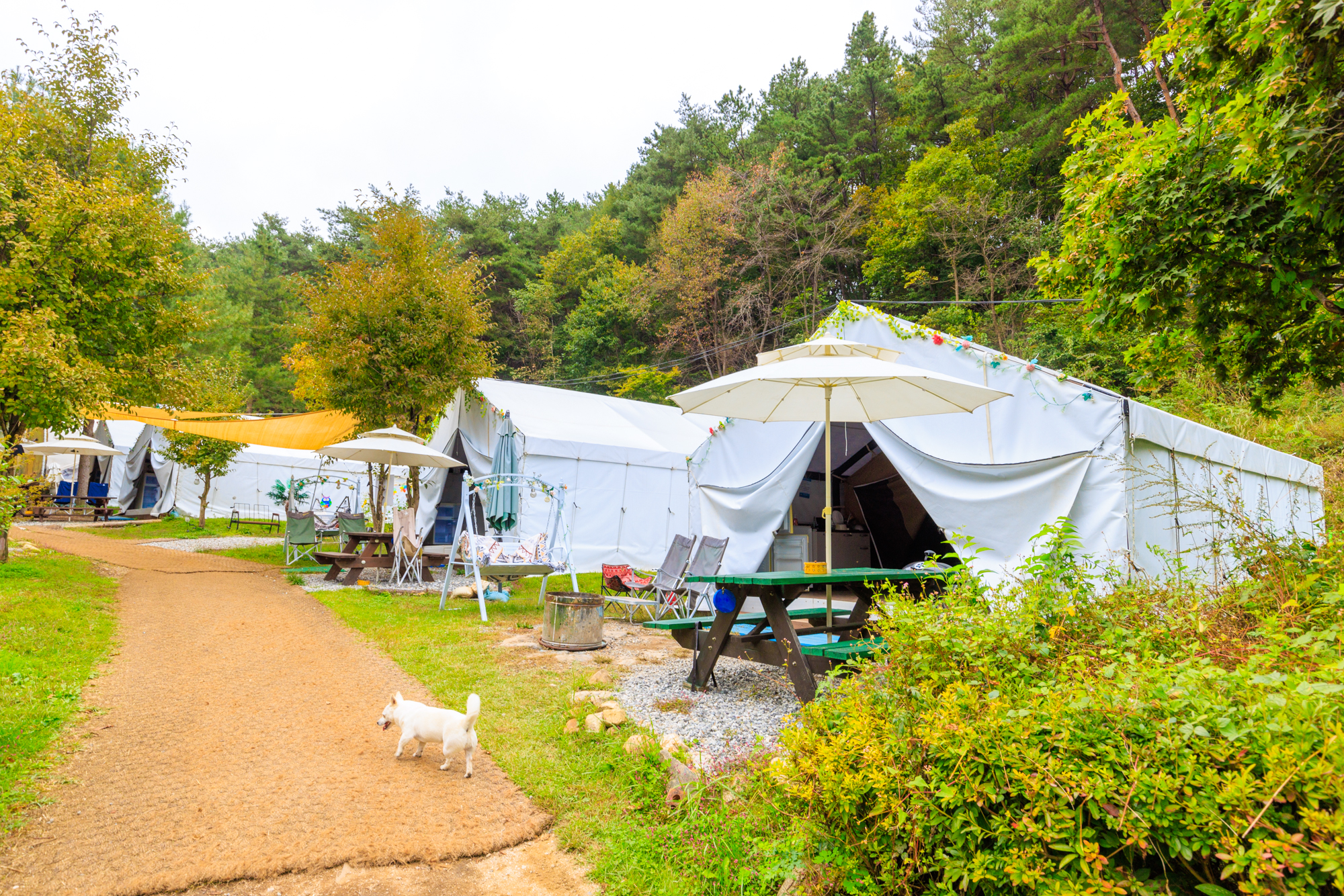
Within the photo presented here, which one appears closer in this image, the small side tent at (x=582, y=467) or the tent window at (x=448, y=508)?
the small side tent at (x=582, y=467)

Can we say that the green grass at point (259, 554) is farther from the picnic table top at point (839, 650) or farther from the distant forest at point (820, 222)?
the picnic table top at point (839, 650)

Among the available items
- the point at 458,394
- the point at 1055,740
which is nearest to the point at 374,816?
the point at 1055,740

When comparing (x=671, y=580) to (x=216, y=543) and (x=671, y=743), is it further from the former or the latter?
(x=216, y=543)

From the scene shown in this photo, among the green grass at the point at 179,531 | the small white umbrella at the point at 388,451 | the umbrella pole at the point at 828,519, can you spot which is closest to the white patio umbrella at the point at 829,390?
the umbrella pole at the point at 828,519

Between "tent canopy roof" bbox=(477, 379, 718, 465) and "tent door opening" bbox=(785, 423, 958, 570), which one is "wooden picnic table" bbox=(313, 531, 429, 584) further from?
"tent door opening" bbox=(785, 423, 958, 570)

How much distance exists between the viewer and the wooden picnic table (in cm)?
835

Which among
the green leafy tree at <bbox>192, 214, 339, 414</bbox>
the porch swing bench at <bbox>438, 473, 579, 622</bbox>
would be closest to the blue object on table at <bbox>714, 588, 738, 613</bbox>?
the porch swing bench at <bbox>438, 473, 579, 622</bbox>

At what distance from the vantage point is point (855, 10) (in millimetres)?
20219

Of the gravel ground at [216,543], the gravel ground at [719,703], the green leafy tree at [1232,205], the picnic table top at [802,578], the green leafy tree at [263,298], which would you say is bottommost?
the gravel ground at [216,543]

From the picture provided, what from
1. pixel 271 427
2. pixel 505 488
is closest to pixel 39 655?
pixel 505 488

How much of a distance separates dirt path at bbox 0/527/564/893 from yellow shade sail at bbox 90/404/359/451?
33.0 feet

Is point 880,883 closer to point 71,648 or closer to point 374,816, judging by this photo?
point 374,816

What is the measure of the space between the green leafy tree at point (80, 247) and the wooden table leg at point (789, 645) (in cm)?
701

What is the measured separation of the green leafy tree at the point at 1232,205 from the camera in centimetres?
209
